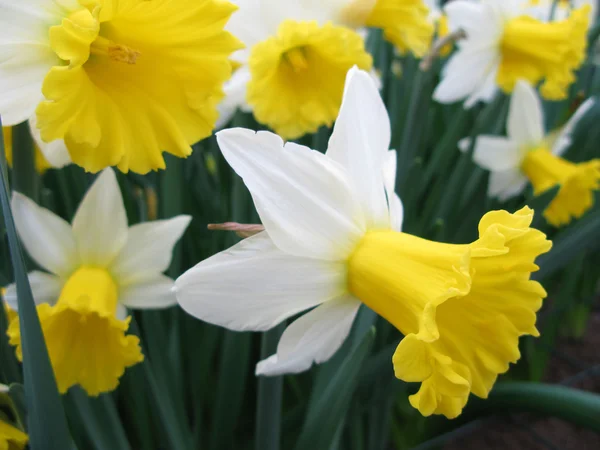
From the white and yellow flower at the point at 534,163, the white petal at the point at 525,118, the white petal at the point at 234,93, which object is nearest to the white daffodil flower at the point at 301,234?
the white petal at the point at 234,93

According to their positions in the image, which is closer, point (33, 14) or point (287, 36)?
point (33, 14)

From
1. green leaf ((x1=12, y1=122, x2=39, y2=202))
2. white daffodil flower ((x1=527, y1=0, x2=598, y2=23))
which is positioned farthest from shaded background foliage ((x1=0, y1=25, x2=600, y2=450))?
white daffodil flower ((x1=527, y1=0, x2=598, y2=23))

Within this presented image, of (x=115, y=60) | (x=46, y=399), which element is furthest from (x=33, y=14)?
(x=46, y=399)

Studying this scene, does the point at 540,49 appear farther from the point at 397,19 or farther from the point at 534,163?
the point at 397,19

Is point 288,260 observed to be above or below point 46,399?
above

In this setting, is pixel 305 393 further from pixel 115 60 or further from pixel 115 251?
pixel 115 60

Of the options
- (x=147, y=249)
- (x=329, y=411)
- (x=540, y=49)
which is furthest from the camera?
(x=540, y=49)

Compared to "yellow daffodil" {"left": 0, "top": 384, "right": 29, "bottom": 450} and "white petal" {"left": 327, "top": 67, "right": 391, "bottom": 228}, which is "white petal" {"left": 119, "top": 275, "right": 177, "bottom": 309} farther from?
"white petal" {"left": 327, "top": 67, "right": 391, "bottom": 228}

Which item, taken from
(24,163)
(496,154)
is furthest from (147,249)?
(496,154)
